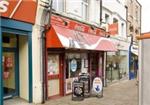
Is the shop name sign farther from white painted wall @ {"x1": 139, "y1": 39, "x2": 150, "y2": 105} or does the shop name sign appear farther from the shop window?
the shop window

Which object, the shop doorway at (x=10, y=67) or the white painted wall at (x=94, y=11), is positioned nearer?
the shop doorway at (x=10, y=67)

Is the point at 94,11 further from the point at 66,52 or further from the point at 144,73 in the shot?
the point at 144,73

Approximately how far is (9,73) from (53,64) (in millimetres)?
2276

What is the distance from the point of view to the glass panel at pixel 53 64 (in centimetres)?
1259

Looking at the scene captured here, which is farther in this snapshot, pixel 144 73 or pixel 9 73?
pixel 9 73

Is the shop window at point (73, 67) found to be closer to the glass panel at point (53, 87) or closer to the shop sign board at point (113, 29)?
the glass panel at point (53, 87)

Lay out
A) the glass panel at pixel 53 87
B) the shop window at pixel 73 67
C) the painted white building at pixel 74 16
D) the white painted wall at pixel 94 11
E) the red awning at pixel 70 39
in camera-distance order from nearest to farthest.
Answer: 1. the painted white building at pixel 74 16
2. the red awning at pixel 70 39
3. the glass panel at pixel 53 87
4. the shop window at pixel 73 67
5. the white painted wall at pixel 94 11

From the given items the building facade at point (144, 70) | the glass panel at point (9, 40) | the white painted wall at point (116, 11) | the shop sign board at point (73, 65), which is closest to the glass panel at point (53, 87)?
the shop sign board at point (73, 65)

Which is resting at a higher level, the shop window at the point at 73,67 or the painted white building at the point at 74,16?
the painted white building at the point at 74,16

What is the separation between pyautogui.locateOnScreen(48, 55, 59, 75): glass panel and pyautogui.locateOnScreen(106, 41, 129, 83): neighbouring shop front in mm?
7030

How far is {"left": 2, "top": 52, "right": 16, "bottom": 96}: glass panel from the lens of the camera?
1101cm

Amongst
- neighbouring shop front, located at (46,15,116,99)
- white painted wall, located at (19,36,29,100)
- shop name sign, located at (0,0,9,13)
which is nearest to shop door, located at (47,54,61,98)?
neighbouring shop front, located at (46,15,116,99)

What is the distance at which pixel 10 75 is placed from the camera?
37.0ft

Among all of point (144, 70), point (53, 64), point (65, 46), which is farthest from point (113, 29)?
point (144, 70)
